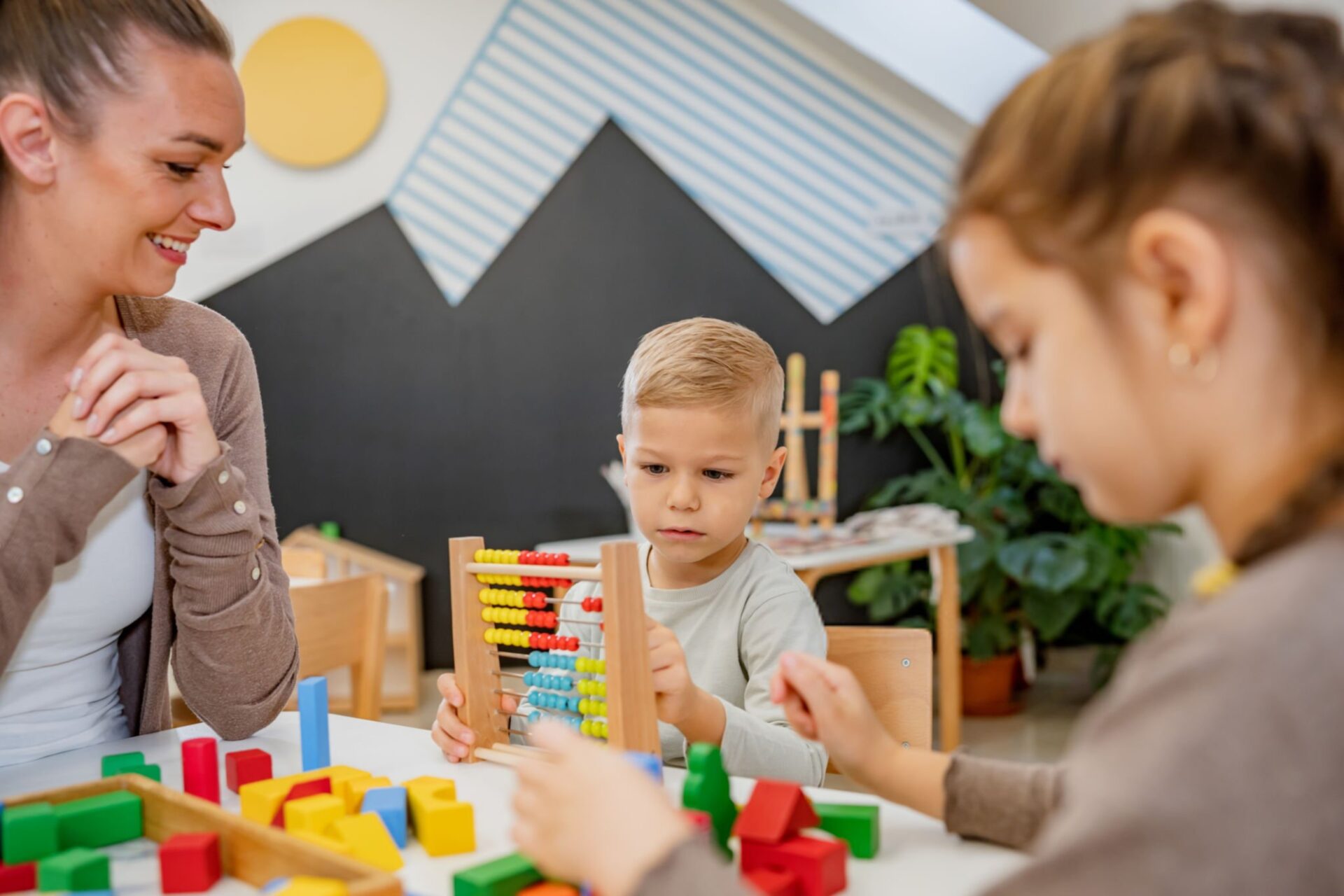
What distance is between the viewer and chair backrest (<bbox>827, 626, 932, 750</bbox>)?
60.9 inches

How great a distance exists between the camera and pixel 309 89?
5.41 m

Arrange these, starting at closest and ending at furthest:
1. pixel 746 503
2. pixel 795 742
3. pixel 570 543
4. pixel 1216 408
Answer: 1. pixel 1216 408
2. pixel 795 742
3. pixel 746 503
4. pixel 570 543

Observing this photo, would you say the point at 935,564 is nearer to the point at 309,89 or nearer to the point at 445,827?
the point at 445,827

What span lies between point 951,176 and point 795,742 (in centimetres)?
83

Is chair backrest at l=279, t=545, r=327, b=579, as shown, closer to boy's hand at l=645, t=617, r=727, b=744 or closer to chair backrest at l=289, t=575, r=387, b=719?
chair backrest at l=289, t=575, r=387, b=719

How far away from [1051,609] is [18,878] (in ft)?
14.1

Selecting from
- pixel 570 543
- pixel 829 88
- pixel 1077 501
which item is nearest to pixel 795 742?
pixel 570 543

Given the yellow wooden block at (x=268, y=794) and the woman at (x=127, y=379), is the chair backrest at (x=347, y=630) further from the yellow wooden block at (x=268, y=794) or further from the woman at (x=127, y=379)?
the yellow wooden block at (x=268, y=794)

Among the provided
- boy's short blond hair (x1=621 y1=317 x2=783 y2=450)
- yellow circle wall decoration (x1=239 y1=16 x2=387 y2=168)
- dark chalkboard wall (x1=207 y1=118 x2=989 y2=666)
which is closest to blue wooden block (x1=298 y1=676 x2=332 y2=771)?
boy's short blond hair (x1=621 y1=317 x2=783 y2=450)

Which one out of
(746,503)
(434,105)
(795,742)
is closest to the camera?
(795,742)

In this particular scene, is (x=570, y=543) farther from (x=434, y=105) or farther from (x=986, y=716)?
(x=434, y=105)

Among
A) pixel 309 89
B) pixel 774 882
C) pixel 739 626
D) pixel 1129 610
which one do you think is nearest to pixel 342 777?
pixel 774 882

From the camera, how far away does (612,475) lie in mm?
4773

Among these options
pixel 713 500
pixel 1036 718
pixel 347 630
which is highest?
pixel 713 500
